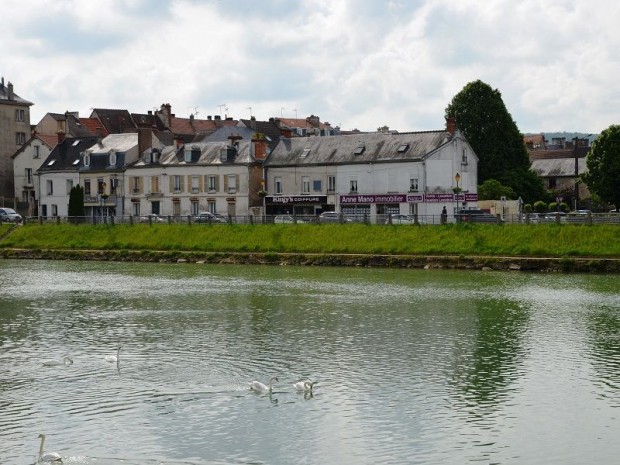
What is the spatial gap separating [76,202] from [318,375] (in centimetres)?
6746

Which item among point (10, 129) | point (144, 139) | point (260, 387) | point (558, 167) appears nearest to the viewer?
point (260, 387)

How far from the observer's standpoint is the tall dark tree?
91.3 metres

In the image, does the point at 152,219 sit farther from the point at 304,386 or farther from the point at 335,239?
the point at 304,386

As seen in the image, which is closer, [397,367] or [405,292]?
[397,367]

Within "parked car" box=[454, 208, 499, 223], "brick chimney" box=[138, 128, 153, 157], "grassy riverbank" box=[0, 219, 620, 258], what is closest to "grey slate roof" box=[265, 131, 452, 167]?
"brick chimney" box=[138, 128, 153, 157]

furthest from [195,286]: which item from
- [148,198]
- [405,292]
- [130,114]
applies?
[130,114]

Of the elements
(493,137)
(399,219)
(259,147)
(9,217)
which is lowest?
(399,219)

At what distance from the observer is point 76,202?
9162cm

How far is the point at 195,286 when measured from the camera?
52375 millimetres

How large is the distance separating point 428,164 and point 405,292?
3576 centimetres

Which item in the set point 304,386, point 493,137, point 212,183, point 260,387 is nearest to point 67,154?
point 212,183

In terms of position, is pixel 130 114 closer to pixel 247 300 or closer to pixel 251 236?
pixel 251 236

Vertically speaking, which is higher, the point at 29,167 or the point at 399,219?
the point at 29,167

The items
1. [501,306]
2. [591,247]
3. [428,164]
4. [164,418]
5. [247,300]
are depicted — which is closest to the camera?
[164,418]
